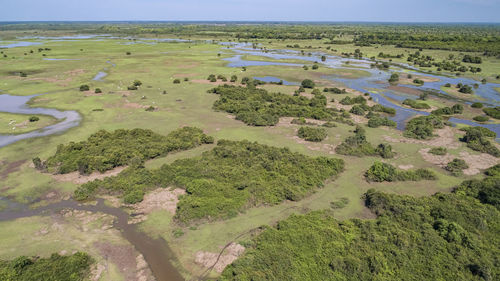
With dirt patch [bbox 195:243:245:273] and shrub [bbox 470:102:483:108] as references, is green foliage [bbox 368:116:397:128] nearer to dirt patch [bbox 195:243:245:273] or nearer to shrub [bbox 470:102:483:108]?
shrub [bbox 470:102:483:108]

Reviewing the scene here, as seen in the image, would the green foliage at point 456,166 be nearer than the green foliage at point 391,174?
No

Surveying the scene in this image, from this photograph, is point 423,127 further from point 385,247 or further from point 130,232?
point 130,232

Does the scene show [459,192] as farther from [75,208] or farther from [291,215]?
[75,208]

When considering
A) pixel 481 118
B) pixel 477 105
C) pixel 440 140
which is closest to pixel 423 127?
pixel 440 140

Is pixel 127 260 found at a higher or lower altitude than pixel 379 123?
lower

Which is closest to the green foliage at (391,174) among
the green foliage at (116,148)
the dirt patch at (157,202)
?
the dirt patch at (157,202)

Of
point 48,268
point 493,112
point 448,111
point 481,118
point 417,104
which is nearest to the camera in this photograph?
point 48,268

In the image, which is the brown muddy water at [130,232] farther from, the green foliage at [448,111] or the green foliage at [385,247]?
the green foliage at [448,111]
